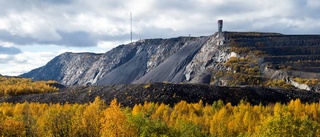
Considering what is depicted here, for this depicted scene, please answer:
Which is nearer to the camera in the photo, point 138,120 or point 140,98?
point 138,120

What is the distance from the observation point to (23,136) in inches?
2347

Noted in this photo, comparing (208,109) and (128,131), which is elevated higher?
(128,131)

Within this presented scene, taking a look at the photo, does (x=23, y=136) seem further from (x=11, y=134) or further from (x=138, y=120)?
(x=138, y=120)

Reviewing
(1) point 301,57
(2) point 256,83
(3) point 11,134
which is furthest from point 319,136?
(1) point 301,57

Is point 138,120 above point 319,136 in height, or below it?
above

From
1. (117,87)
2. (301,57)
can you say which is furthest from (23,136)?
(301,57)

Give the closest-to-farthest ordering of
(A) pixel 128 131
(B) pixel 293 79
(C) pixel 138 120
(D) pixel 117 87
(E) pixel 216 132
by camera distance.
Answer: (A) pixel 128 131, (C) pixel 138 120, (E) pixel 216 132, (D) pixel 117 87, (B) pixel 293 79

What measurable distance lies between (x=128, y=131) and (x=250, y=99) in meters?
86.4

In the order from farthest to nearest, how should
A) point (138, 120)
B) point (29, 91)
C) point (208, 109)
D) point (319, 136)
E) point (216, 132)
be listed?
point (29, 91)
point (208, 109)
point (216, 132)
point (319, 136)
point (138, 120)

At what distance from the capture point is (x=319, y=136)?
190 ft

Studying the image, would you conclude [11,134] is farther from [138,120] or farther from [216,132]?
[216,132]

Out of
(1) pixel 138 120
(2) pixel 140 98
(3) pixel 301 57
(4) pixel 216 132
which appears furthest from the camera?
(3) pixel 301 57

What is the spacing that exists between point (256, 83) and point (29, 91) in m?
108

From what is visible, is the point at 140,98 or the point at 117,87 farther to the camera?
the point at 117,87
